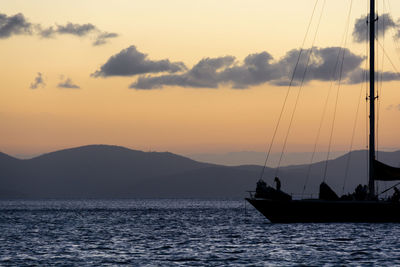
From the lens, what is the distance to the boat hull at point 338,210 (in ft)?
213

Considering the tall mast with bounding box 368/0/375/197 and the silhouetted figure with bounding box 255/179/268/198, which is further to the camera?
the silhouetted figure with bounding box 255/179/268/198

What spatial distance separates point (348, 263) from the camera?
44812mm

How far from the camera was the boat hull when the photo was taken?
64.8 m

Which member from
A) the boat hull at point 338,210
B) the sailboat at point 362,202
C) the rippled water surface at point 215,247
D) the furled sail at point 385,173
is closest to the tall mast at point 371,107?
the sailboat at point 362,202

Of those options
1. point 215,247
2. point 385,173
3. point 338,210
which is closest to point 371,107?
point 385,173

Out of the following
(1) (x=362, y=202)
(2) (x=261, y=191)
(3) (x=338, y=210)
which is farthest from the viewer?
(2) (x=261, y=191)

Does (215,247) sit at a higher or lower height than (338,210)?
lower

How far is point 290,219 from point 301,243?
42.3 ft

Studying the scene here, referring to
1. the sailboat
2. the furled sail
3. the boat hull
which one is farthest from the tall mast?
the boat hull

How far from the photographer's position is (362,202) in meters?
64.3

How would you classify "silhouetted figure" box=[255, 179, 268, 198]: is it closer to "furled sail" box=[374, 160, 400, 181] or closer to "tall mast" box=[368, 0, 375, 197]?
"tall mast" box=[368, 0, 375, 197]

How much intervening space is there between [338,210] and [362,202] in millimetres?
2616

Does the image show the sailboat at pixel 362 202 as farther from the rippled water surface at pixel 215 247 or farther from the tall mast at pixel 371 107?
the rippled water surface at pixel 215 247

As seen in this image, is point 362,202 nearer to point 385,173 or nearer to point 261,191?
point 385,173
